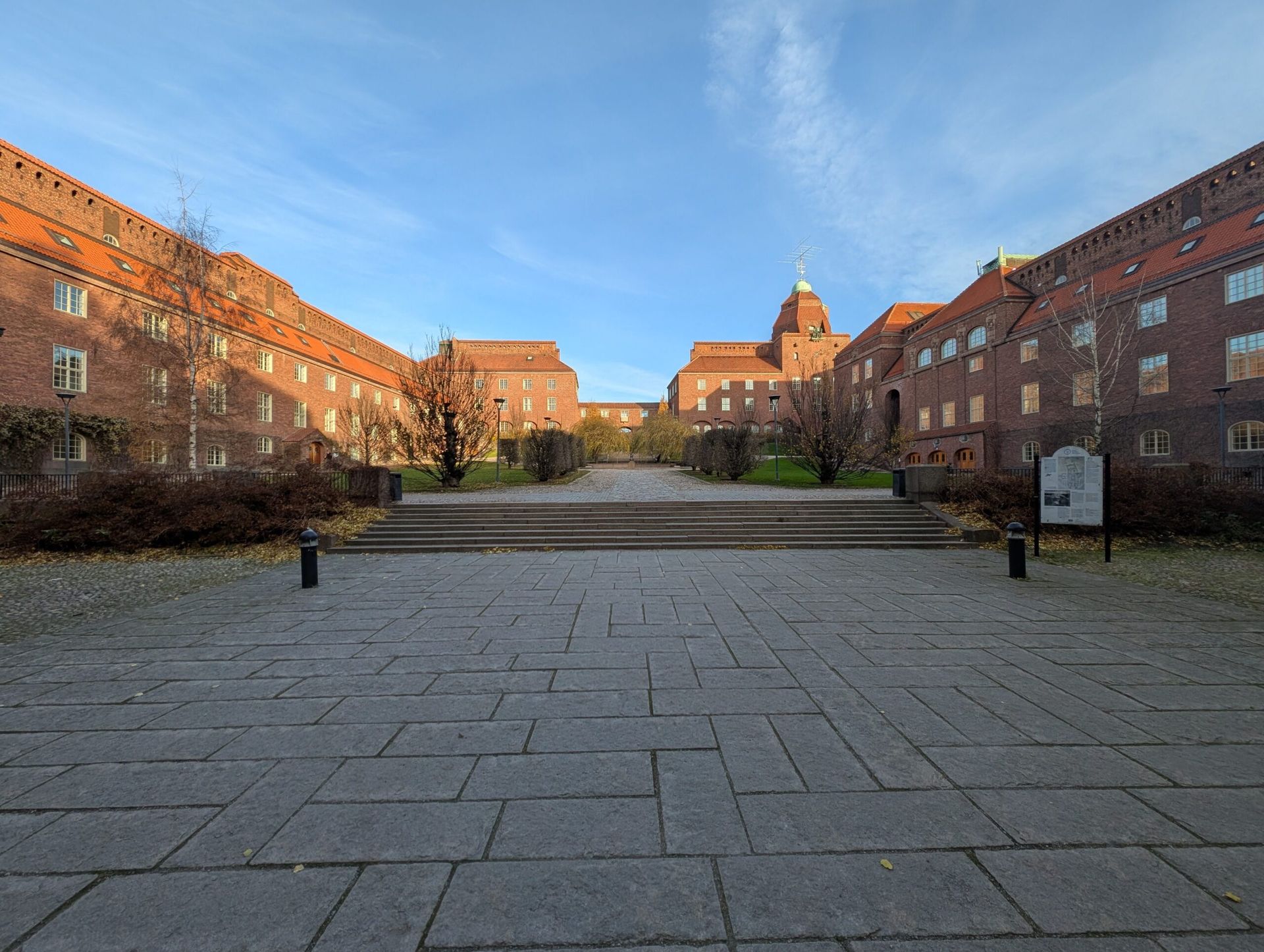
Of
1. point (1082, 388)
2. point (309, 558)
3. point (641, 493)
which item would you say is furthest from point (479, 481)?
point (1082, 388)

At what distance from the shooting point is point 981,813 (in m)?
2.47

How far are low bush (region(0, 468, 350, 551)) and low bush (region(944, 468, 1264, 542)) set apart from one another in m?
16.6

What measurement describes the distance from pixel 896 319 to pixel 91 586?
5525cm

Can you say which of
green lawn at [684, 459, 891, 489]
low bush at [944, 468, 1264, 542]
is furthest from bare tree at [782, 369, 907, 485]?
low bush at [944, 468, 1264, 542]

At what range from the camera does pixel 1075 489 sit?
9.19 m

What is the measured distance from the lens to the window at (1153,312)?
82.3 feet

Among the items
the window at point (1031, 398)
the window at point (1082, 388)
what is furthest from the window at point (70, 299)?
the window at point (1031, 398)

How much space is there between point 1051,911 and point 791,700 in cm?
189

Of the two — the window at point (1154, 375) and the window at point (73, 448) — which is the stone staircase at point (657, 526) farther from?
the window at point (1154, 375)

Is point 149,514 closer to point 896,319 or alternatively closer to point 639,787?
point 639,787

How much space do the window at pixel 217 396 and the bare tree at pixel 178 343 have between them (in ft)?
0.14

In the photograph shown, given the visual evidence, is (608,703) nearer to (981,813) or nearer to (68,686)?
(981,813)

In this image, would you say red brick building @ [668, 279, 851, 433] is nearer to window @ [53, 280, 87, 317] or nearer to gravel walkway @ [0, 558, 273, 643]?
window @ [53, 280, 87, 317]

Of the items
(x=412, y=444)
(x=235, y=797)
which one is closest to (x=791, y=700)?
(x=235, y=797)
